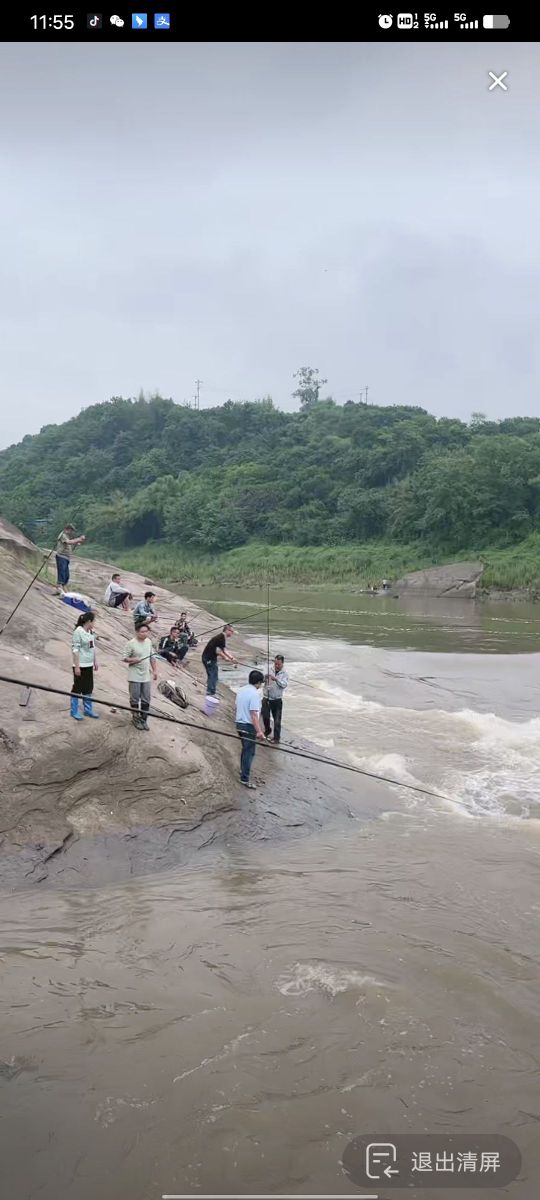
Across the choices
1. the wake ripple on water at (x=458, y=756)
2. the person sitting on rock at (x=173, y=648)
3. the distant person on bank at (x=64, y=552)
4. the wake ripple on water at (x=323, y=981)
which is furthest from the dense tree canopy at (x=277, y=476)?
the wake ripple on water at (x=323, y=981)

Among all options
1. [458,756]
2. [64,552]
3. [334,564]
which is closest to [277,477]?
[334,564]

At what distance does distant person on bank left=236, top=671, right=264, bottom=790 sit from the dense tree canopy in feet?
129

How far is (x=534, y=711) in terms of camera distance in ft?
53.5

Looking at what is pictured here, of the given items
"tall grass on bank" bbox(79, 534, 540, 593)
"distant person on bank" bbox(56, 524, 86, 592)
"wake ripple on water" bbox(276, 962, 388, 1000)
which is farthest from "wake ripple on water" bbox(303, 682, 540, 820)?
"tall grass on bank" bbox(79, 534, 540, 593)

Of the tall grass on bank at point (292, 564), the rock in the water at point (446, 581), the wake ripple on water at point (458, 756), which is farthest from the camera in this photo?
the tall grass on bank at point (292, 564)

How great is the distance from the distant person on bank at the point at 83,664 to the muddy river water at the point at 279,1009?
2.20 meters

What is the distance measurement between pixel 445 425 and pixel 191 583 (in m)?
29.4

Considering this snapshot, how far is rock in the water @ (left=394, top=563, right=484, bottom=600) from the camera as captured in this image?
43.6 m

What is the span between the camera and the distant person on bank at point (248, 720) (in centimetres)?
946

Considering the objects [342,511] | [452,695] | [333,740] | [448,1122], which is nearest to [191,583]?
[342,511]

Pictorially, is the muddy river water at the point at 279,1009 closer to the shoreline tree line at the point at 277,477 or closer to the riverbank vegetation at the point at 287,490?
the riverbank vegetation at the point at 287,490

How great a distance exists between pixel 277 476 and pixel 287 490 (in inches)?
151

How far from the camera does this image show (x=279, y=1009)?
210 inches

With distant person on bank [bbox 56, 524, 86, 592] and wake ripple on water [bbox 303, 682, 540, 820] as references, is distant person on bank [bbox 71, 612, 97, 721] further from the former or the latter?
distant person on bank [bbox 56, 524, 86, 592]
